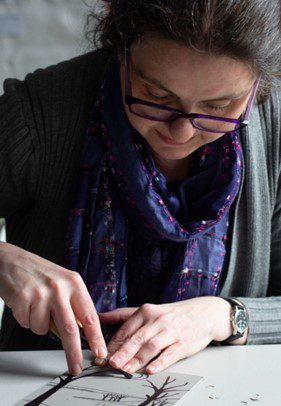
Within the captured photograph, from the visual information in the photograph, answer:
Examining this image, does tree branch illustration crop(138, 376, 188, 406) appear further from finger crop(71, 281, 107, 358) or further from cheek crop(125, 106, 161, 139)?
cheek crop(125, 106, 161, 139)

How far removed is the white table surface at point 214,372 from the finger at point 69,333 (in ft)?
0.13

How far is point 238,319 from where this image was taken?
128 centimetres

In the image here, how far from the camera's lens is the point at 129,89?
1.18 meters

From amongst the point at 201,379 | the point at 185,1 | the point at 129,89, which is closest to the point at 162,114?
the point at 129,89

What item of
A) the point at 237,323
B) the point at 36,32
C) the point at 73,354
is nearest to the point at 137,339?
the point at 73,354

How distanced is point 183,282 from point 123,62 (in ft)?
1.50

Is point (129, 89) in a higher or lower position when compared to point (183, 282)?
higher

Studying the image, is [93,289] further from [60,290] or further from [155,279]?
[60,290]

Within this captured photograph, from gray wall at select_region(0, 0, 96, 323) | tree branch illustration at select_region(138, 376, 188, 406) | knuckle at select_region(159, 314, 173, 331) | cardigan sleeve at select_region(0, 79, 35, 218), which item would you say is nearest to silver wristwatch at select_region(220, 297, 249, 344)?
knuckle at select_region(159, 314, 173, 331)

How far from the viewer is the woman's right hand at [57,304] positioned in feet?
3.44

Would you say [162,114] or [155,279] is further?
[155,279]

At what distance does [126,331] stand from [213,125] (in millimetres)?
378

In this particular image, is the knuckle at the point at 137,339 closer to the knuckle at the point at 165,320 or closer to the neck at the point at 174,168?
the knuckle at the point at 165,320

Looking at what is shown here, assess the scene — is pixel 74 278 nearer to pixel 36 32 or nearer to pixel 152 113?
pixel 152 113
